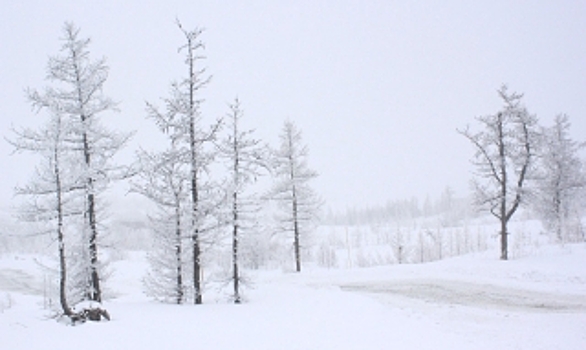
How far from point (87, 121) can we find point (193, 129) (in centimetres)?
429

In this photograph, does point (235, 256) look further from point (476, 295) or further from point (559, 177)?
point (559, 177)

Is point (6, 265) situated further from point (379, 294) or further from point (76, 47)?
point (379, 294)

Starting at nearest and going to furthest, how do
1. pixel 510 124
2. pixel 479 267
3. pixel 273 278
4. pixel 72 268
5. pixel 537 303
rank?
pixel 537 303, pixel 72 268, pixel 479 267, pixel 510 124, pixel 273 278

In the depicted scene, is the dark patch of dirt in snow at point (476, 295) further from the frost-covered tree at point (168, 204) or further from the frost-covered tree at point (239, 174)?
the frost-covered tree at point (168, 204)

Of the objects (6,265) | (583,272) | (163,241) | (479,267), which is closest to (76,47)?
(163,241)

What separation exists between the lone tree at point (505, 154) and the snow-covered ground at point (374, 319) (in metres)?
5.22

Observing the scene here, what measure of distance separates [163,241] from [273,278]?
47.6ft

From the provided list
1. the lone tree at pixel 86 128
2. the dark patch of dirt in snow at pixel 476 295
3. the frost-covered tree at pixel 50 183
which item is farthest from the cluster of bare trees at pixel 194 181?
the dark patch of dirt in snow at pixel 476 295

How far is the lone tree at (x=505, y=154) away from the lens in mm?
25094

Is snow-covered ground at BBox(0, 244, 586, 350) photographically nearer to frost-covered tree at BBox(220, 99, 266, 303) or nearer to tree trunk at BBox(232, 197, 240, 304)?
tree trunk at BBox(232, 197, 240, 304)

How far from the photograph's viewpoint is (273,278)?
28.4 m

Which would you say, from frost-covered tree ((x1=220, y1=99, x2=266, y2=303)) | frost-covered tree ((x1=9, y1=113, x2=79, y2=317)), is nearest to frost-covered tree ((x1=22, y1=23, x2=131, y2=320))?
frost-covered tree ((x1=9, y1=113, x2=79, y2=317))

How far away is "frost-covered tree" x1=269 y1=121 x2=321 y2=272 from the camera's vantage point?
29.2 meters

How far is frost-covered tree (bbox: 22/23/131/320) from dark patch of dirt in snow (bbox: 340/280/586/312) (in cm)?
1292
